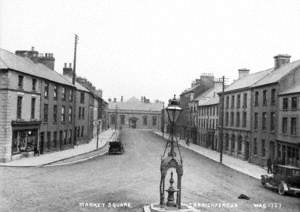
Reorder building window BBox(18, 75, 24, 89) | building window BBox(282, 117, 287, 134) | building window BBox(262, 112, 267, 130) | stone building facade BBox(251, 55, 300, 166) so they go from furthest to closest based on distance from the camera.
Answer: building window BBox(262, 112, 267, 130) → building window BBox(18, 75, 24, 89) → stone building facade BBox(251, 55, 300, 166) → building window BBox(282, 117, 287, 134)

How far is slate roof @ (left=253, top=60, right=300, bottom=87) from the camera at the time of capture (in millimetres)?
32703

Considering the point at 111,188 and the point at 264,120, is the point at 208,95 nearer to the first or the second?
the point at 264,120

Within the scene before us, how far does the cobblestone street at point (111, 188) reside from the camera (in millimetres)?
16688

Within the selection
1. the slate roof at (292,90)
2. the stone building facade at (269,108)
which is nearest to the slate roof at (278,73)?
the stone building facade at (269,108)

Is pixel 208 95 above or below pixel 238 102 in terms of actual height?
above

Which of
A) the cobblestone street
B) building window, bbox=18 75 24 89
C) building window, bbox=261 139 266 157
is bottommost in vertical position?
the cobblestone street

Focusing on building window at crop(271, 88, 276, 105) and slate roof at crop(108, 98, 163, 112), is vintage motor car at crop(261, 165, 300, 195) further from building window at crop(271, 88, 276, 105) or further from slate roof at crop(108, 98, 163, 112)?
slate roof at crop(108, 98, 163, 112)

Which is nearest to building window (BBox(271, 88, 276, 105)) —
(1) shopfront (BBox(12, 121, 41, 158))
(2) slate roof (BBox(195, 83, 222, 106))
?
(1) shopfront (BBox(12, 121, 41, 158))

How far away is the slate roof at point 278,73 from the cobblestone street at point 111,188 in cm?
1030

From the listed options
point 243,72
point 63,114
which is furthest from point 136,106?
point 63,114

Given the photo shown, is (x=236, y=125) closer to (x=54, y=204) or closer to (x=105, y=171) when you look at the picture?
(x=105, y=171)

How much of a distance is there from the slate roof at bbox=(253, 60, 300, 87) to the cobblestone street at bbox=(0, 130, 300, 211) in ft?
33.8

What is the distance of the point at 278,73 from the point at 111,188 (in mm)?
22286

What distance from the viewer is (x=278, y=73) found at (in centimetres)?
3516
